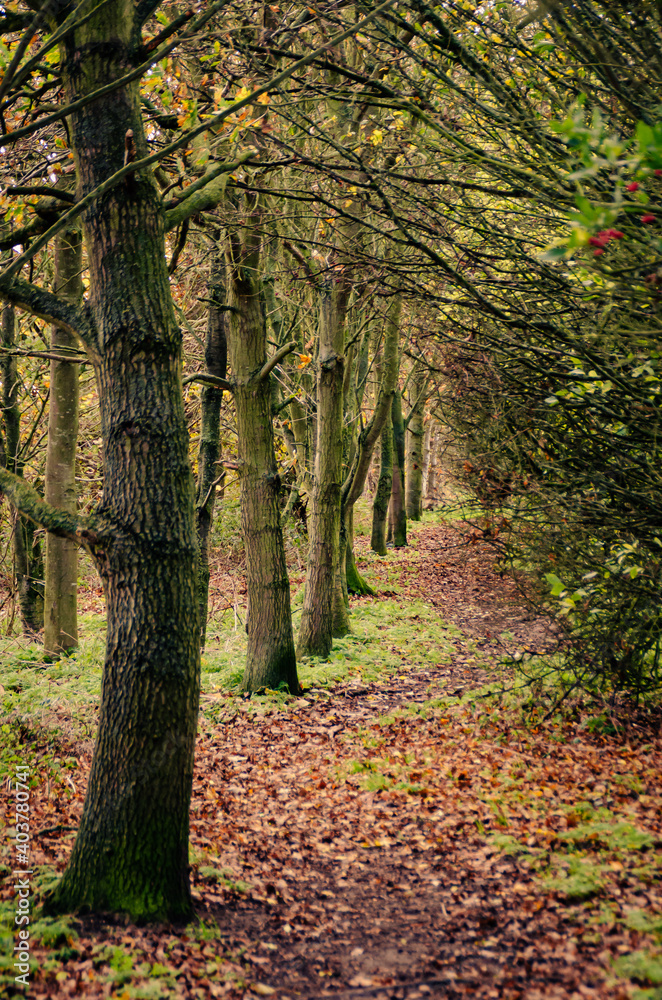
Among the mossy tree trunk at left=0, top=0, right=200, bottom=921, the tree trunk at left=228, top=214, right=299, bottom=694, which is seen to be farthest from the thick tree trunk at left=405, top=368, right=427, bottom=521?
the mossy tree trunk at left=0, top=0, right=200, bottom=921

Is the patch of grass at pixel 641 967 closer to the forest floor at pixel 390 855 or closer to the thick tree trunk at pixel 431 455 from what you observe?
the forest floor at pixel 390 855

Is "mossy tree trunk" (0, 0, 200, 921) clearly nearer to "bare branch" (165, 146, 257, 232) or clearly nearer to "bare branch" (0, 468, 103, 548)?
"bare branch" (0, 468, 103, 548)

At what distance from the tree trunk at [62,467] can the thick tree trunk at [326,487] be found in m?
3.52

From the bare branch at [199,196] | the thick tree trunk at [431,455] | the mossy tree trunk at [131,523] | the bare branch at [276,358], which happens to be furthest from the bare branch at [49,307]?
the thick tree trunk at [431,455]

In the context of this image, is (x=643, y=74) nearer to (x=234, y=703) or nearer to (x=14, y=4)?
(x=14, y=4)

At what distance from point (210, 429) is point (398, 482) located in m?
12.5

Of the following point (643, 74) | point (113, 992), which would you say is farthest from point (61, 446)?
point (643, 74)

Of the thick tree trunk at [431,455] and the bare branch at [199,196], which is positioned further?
the thick tree trunk at [431,455]

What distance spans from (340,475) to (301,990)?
307 inches

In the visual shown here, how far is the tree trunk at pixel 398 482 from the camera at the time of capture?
21.1 meters

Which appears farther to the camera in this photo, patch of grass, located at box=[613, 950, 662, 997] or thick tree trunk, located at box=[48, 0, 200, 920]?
thick tree trunk, located at box=[48, 0, 200, 920]

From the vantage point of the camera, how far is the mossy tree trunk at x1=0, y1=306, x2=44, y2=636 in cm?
988

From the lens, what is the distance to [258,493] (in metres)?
8.67

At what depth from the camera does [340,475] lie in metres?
10.7
